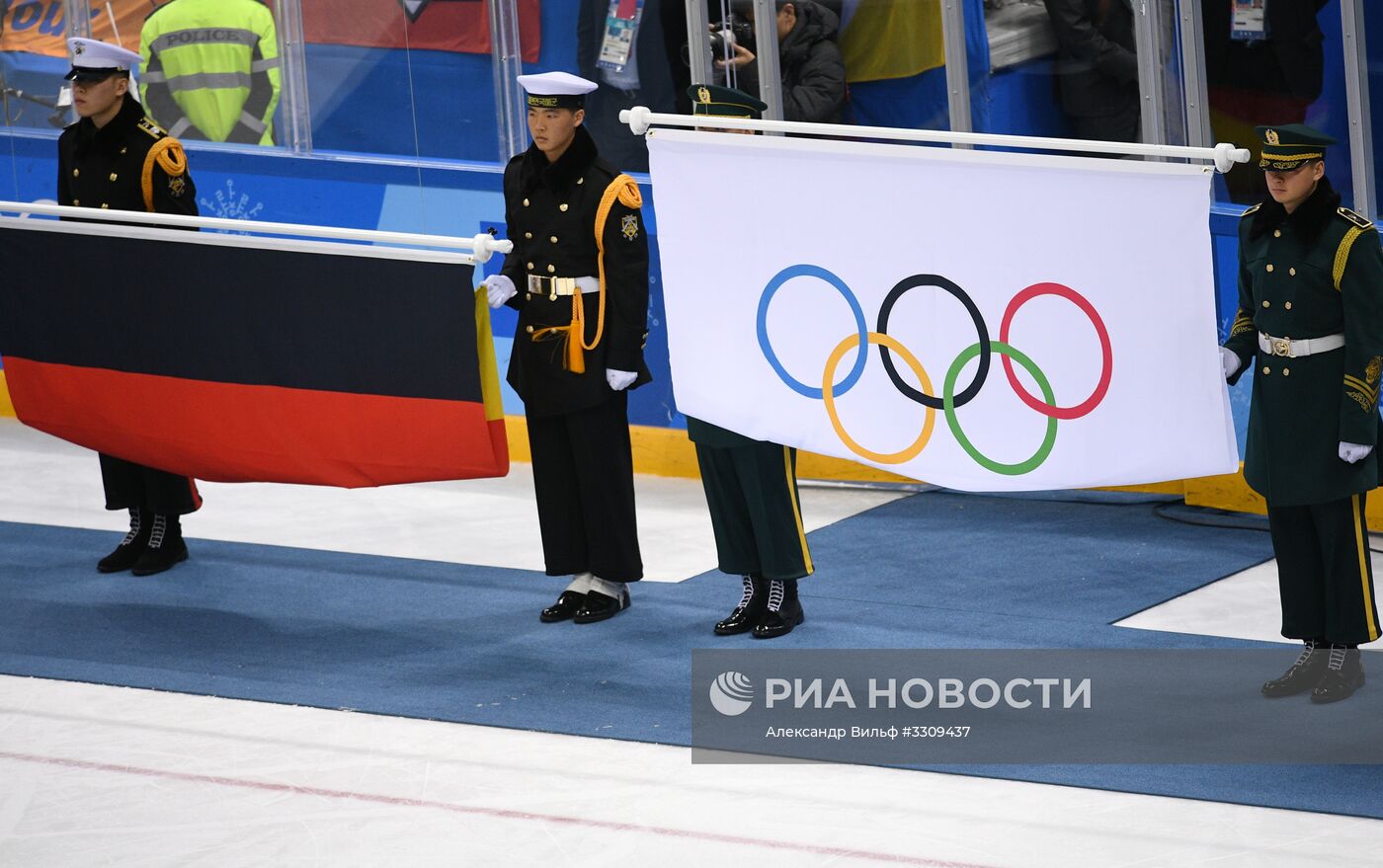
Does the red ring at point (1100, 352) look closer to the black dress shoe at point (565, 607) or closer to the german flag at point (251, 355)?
the german flag at point (251, 355)

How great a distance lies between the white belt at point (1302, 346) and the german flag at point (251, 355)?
7.37 ft

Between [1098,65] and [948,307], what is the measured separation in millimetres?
3286

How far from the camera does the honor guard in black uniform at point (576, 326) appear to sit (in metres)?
6.29

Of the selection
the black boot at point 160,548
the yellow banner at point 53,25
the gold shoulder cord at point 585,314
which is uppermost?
the yellow banner at point 53,25

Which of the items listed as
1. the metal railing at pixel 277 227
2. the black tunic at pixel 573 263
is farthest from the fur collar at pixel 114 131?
A: the black tunic at pixel 573 263

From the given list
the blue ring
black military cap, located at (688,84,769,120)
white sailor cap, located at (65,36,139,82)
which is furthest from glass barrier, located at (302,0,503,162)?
the blue ring

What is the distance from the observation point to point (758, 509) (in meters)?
6.30

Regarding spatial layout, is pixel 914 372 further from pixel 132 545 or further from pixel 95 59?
pixel 132 545

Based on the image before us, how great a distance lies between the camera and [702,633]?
21.0 ft

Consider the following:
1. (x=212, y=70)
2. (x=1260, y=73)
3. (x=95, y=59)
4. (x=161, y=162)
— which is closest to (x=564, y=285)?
(x=161, y=162)

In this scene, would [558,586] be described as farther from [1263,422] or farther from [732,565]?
[1263,422]

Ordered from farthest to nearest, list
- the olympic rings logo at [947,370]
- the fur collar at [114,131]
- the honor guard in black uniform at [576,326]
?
the fur collar at [114,131] → the honor guard in black uniform at [576,326] → the olympic rings logo at [947,370]

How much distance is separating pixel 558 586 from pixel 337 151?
11.1 feet

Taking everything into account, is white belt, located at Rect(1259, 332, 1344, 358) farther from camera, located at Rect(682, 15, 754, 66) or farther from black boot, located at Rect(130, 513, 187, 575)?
black boot, located at Rect(130, 513, 187, 575)
